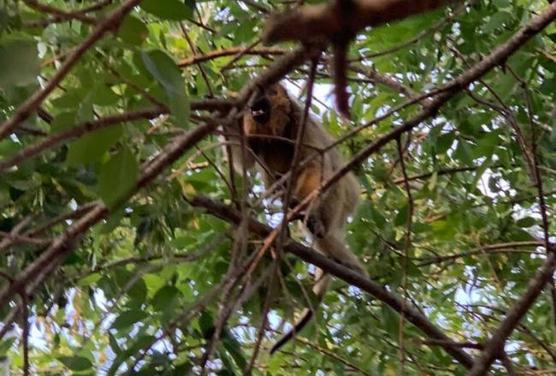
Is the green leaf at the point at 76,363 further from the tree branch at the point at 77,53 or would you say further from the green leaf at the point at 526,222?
the green leaf at the point at 526,222

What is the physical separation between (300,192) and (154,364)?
2474 mm

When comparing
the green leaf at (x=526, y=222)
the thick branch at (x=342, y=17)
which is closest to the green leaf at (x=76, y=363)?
the thick branch at (x=342, y=17)

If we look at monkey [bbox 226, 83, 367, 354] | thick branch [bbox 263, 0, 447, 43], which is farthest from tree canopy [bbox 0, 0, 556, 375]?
monkey [bbox 226, 83, 367, 354]

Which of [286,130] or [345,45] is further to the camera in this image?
[286,130]

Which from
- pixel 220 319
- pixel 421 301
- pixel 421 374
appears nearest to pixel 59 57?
pixel 220 319

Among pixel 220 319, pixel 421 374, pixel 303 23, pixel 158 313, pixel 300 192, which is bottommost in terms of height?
pixel 303 23

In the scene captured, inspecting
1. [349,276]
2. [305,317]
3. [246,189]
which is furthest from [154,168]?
[305,317]

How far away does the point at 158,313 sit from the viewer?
8.71 ft

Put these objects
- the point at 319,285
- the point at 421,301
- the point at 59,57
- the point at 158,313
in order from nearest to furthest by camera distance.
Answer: the point at 59,57, the point at 158,313, the point at 319,285, the point at 421,301

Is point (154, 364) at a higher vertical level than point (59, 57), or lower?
lower

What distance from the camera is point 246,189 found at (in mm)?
2303

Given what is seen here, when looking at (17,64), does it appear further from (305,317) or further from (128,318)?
(305,317)

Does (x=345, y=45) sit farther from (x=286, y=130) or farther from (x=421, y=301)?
(x=286, y=130)

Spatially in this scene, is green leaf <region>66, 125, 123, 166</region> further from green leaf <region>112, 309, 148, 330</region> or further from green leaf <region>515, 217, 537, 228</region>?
green leaf <region>515, 217, 537, 228</region>
